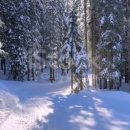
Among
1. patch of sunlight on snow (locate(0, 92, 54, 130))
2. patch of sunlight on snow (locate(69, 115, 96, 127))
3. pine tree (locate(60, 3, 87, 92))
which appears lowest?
patch of sunlight on snow (locate(0, 92, 54, 130))

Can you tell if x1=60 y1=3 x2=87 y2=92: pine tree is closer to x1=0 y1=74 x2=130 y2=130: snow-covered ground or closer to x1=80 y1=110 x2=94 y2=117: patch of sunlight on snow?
x1=0 y1=74 x2=130 y2=130: snow-covered ground

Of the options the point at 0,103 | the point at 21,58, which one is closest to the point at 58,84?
the point at 21,58

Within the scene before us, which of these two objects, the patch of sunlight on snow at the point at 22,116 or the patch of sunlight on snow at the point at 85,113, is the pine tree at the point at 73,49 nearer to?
the patch of sunlight on snow at the point at 22,116

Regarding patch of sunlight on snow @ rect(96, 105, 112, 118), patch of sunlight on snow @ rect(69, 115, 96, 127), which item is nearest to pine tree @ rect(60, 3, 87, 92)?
patch of sunlight on snow @ rect(96, 105, 112, 118)

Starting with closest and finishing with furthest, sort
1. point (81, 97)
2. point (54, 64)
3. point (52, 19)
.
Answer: point (81, 97) < point (52, 19) < point (54, 64)

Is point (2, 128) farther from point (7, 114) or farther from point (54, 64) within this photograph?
point (54, 64)

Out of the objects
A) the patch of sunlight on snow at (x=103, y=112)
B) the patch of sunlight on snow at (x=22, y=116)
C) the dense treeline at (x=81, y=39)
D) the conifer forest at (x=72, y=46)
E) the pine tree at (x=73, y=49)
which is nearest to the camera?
the patch of sunlight on snow at (x=103, y=112)

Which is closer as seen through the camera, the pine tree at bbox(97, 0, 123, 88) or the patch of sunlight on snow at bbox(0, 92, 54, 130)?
the patch of sunlight on snow at bbox(0, 92, 54, 130)

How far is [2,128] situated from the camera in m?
16.5

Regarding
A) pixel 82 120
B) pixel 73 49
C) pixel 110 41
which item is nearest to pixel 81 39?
pixel 73 49

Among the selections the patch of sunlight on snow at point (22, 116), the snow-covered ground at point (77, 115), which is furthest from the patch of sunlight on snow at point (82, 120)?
the patch of sunlight on snow at point (22, 116)

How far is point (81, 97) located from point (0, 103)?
19.7 feet

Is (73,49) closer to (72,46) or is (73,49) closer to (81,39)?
(72,46)

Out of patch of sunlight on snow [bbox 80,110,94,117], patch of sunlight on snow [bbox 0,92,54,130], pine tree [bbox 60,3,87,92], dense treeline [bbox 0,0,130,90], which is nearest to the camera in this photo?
patch of sunlight on snow [bbox 80,110,94,117]
